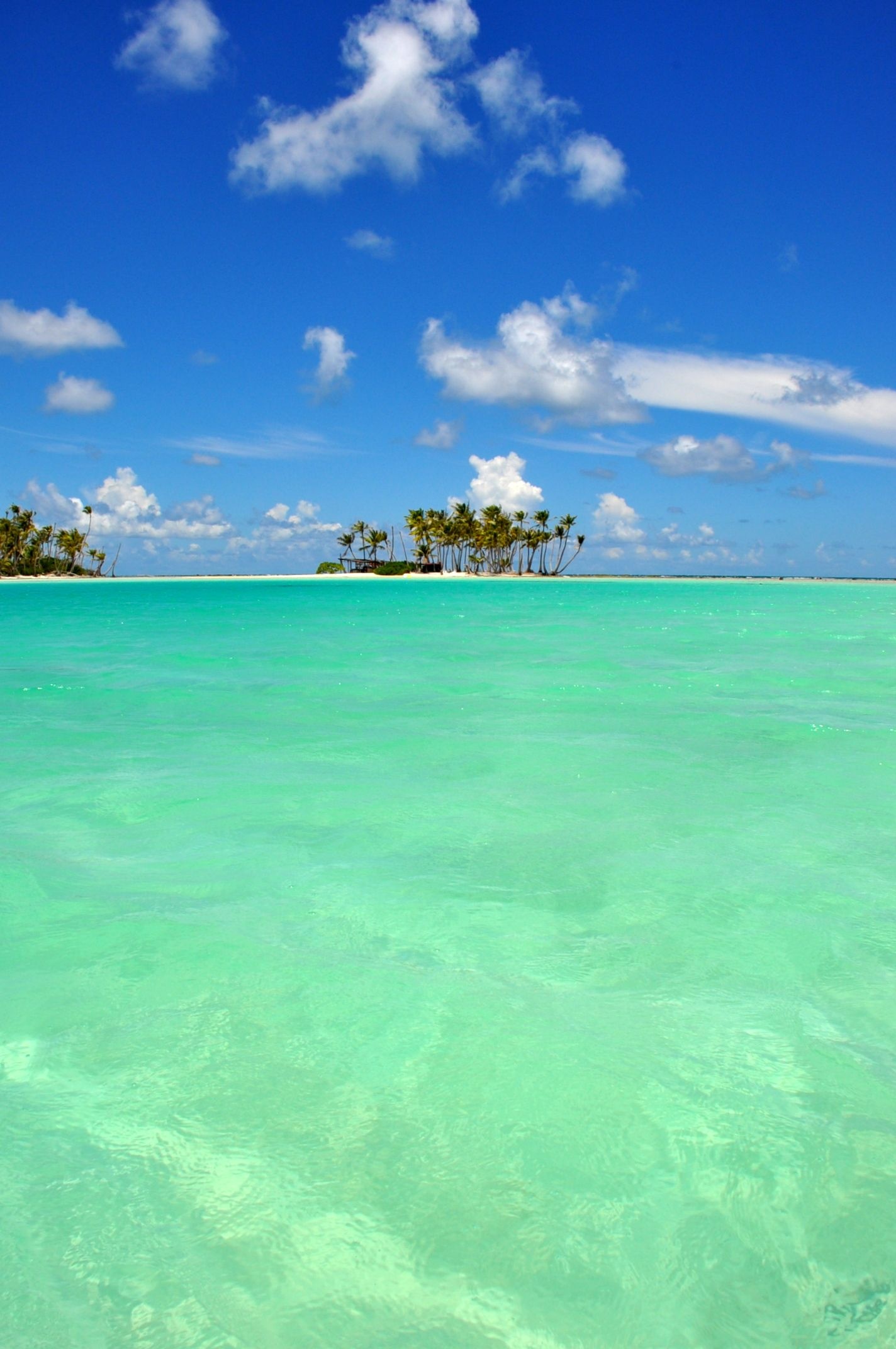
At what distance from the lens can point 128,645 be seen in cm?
2245

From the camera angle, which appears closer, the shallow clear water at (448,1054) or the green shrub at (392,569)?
the shallow clear water at (448,1054)

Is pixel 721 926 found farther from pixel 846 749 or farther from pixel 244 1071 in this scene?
pixel 846 749

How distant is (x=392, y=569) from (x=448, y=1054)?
136 m

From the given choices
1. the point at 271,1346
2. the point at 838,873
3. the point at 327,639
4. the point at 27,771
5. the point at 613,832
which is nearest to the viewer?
the point at 271,1346

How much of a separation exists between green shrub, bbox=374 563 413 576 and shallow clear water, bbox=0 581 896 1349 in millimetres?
130602

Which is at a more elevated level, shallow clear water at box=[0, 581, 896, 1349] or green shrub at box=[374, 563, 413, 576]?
green shrub at box=[374, 563, 413, 576]

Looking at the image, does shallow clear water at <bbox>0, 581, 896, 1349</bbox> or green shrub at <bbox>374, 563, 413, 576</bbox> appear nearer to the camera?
shallow clear water at <bbox>0, 581, 896, 1349</bbox>

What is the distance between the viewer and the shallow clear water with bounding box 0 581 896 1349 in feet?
7.11

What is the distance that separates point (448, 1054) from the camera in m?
3.19

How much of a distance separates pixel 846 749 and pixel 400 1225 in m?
8.06

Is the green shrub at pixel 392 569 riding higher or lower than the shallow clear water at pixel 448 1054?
higher

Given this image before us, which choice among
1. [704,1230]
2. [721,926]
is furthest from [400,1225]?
[721,926]

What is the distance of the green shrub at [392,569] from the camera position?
5413 inches

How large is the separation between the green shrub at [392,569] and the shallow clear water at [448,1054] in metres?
131
